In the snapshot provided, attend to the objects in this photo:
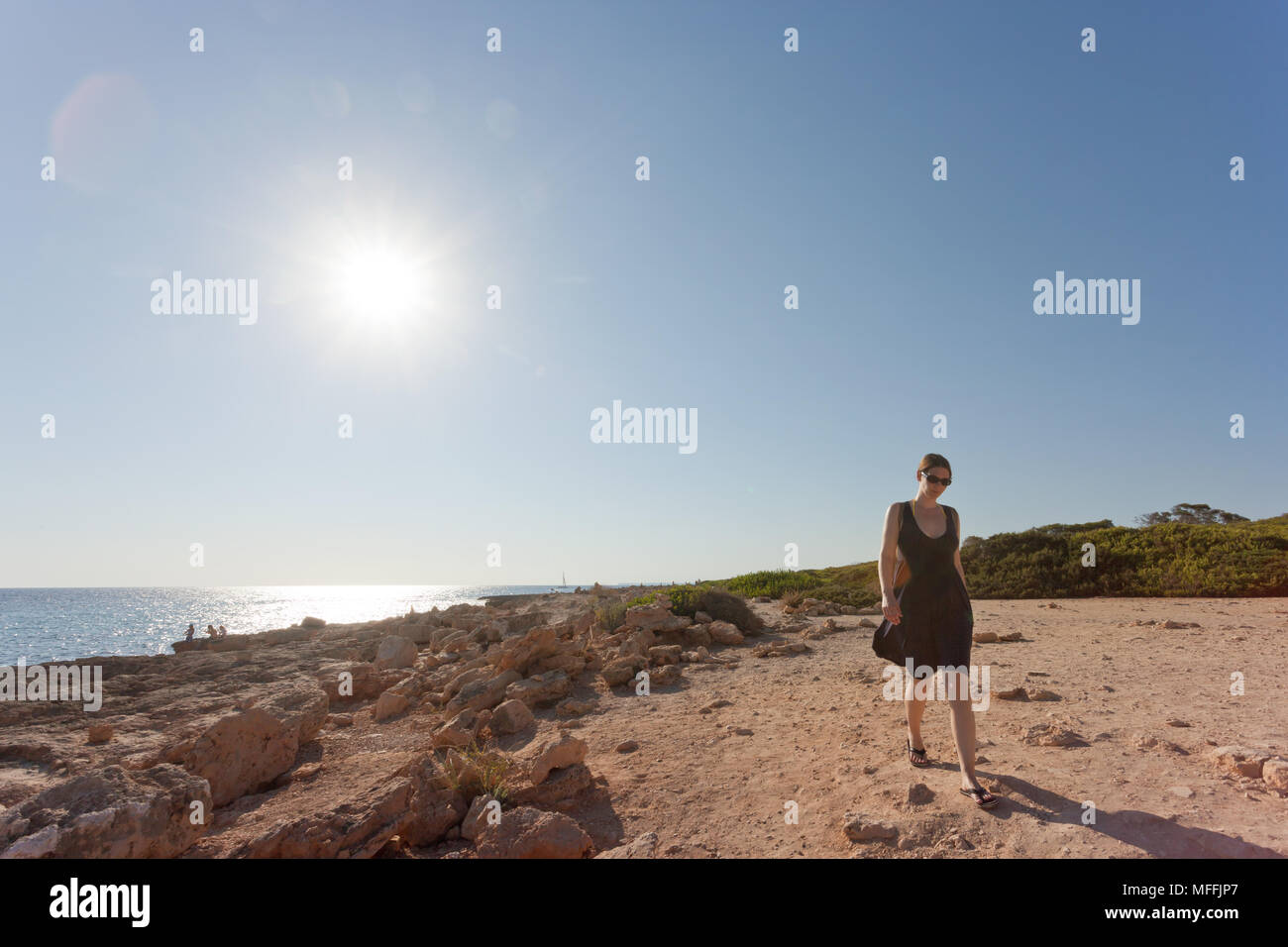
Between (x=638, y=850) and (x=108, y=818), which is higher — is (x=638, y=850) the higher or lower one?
the lower one

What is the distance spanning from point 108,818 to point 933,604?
18.4ft

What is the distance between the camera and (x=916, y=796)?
397 centimetres

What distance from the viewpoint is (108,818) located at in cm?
370

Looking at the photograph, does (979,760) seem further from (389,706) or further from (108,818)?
(389,706)

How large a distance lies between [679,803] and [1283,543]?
20.8 meters

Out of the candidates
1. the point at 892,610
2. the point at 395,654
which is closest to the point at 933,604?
the point at 892,610

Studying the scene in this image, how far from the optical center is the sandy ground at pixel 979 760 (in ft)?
11.4

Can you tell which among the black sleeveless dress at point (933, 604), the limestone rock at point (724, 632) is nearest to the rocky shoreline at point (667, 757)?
the limestone rock at point (724, 632)

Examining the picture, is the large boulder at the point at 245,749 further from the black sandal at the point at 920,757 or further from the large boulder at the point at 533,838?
the black sandal at the point at 920,757

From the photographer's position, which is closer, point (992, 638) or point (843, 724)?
point (843, 724)

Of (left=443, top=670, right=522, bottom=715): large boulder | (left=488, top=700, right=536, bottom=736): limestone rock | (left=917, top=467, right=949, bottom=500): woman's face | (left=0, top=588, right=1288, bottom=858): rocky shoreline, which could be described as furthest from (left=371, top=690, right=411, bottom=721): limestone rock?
(left=917, top=467, right=949, bottom=500): woman's face

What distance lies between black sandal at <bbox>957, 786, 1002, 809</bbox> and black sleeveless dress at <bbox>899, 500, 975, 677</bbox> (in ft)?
2.55
